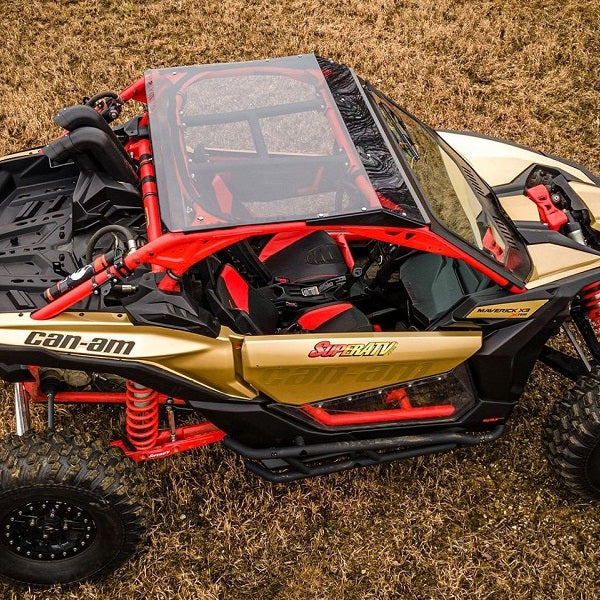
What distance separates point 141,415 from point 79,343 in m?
0.62

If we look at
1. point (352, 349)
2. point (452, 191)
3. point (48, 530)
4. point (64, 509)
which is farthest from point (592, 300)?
point (48, 530)

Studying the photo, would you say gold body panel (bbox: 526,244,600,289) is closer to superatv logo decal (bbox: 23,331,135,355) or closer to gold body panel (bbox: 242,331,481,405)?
gold body panel (bbox: 242,331,481,405)

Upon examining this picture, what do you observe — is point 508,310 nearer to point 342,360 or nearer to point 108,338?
point 342,360

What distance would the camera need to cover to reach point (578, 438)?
13.0ft

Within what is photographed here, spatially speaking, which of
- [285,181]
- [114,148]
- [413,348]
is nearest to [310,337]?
[413,348]

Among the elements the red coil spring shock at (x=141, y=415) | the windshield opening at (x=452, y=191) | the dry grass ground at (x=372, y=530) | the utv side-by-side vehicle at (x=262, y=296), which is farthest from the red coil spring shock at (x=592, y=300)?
the red coil spring shock at (x=141, y=415)

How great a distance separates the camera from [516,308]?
138 inches

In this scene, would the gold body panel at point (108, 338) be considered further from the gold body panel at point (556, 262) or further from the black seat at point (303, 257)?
the gold body panel at point (556, 262)

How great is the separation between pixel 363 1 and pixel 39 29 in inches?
132

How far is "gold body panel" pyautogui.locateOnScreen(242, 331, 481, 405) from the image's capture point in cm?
335

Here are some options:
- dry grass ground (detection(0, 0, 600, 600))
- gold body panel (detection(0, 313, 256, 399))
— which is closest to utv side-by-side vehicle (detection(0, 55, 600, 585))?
gold body panel (detection(0, 313, 256, 399))

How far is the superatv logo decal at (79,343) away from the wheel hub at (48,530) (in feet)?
2.47

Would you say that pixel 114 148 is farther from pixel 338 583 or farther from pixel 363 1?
pixel 363 1

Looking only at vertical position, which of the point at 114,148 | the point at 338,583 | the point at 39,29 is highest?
the point at 114,148
